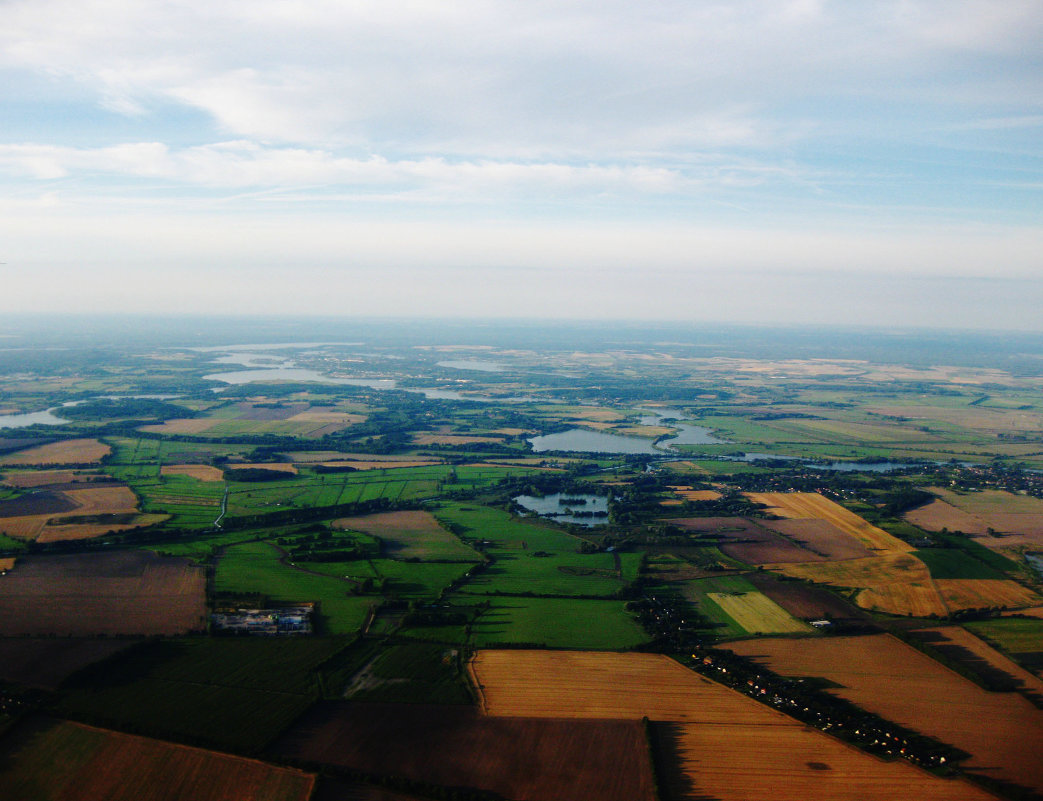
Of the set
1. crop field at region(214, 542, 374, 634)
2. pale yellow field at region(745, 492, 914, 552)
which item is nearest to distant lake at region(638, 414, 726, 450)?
pale yellow field at region(745, 492, 914, 552)

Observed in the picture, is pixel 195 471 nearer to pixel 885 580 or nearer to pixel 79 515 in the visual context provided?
pixel 79 515

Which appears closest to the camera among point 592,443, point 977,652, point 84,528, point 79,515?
point 977,652

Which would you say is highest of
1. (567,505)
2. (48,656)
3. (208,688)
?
(567,505)

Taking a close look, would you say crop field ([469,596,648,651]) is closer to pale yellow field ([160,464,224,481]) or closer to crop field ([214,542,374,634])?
crop field ([214,542,374,634])

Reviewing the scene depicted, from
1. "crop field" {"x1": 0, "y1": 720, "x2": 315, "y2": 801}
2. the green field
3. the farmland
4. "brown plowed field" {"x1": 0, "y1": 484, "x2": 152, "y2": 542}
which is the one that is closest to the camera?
"crop field" {"x1": 0, "y1": 720, "x2": 315, "y2": 801}

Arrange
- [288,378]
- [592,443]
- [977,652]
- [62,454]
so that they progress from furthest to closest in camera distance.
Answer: [288,378], [592,443], [62,454], [977,652]

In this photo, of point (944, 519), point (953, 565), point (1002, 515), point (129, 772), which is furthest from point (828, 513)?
point (129, 772)
